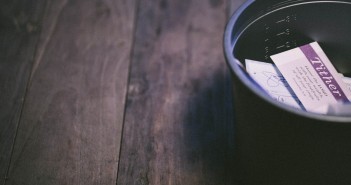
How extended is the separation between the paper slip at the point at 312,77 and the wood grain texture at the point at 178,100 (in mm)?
244

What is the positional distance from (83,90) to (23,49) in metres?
0.24

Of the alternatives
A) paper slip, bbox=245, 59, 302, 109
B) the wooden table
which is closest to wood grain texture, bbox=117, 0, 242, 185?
the wooden table

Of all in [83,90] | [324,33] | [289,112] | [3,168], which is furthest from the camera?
[83,90]

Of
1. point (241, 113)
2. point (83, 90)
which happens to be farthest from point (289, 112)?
point (83, 90)

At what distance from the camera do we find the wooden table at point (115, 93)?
0.88 m

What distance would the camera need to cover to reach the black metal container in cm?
55

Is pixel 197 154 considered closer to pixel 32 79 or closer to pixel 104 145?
pixel 104 145

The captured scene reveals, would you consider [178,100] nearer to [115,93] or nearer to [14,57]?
[115,93]

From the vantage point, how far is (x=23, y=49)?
43.4 inches

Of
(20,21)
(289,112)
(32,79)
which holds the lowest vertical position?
(289,112)

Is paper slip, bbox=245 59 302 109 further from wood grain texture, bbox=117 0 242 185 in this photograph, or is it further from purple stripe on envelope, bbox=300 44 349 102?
wood grain texture, bbox=117 0 242 185

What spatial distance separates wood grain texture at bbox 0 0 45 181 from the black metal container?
1.82ft

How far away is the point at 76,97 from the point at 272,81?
521 millimetres

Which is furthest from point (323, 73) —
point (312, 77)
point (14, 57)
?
point (14, 57)
